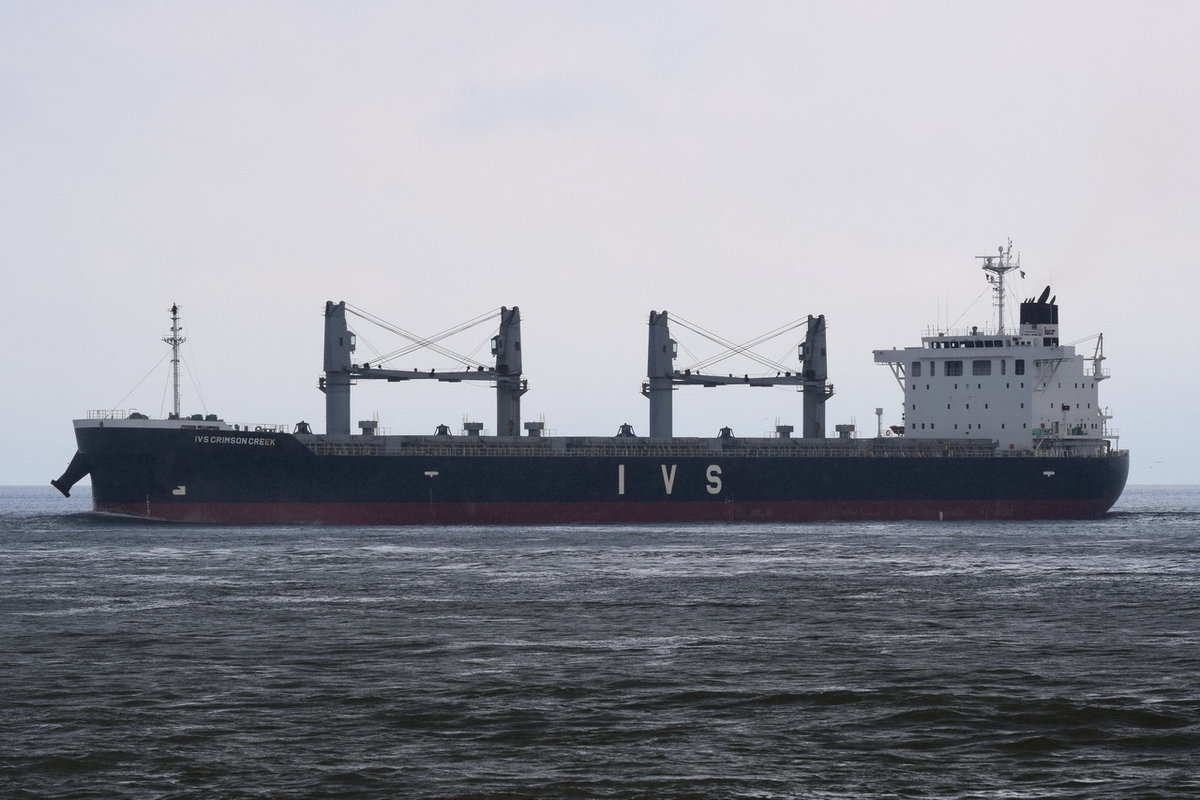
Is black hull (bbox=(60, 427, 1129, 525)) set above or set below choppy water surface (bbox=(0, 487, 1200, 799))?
above

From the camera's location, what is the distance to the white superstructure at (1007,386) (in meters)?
64.9

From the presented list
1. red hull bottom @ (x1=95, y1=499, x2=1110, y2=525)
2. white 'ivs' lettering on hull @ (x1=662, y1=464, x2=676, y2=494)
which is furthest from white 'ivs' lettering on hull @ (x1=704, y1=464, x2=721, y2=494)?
white 'ivs' lettering on hull @ (x1=662, y1=464, x2=676, y2=494)

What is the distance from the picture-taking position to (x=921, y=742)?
14266 millimetres

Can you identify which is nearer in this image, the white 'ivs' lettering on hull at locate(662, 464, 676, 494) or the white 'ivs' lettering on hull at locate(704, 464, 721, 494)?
the white 'ivs' lettering on hull at locate(662, 464, 676, 494)

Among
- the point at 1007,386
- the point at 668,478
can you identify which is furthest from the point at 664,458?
the point at 1007,386

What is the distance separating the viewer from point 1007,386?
6512 centimetres

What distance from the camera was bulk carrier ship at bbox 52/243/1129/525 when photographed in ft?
174

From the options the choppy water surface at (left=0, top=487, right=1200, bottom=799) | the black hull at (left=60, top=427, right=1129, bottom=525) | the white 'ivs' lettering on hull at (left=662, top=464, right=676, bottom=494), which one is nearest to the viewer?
the choppy water surface at (left=0, top=487, right=1200, bottom=799)

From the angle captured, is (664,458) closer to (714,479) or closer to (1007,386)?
(714,479)

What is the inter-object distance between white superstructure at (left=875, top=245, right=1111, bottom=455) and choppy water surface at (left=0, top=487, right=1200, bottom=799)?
2944 cm

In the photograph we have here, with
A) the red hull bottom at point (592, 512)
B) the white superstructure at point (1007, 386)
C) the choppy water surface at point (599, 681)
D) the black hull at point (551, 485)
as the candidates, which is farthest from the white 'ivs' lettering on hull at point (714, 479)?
the choppy water surface at point (599, 681)

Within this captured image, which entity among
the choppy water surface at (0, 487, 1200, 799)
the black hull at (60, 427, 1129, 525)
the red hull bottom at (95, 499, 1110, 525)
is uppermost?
the black hull at (60, 427, 1129, 525)

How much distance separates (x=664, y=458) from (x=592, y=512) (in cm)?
379

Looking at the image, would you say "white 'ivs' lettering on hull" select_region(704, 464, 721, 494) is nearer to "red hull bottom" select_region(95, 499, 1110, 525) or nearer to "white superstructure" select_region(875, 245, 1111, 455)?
"red hull bottom" select_region(95, 499, 1110, 525)
